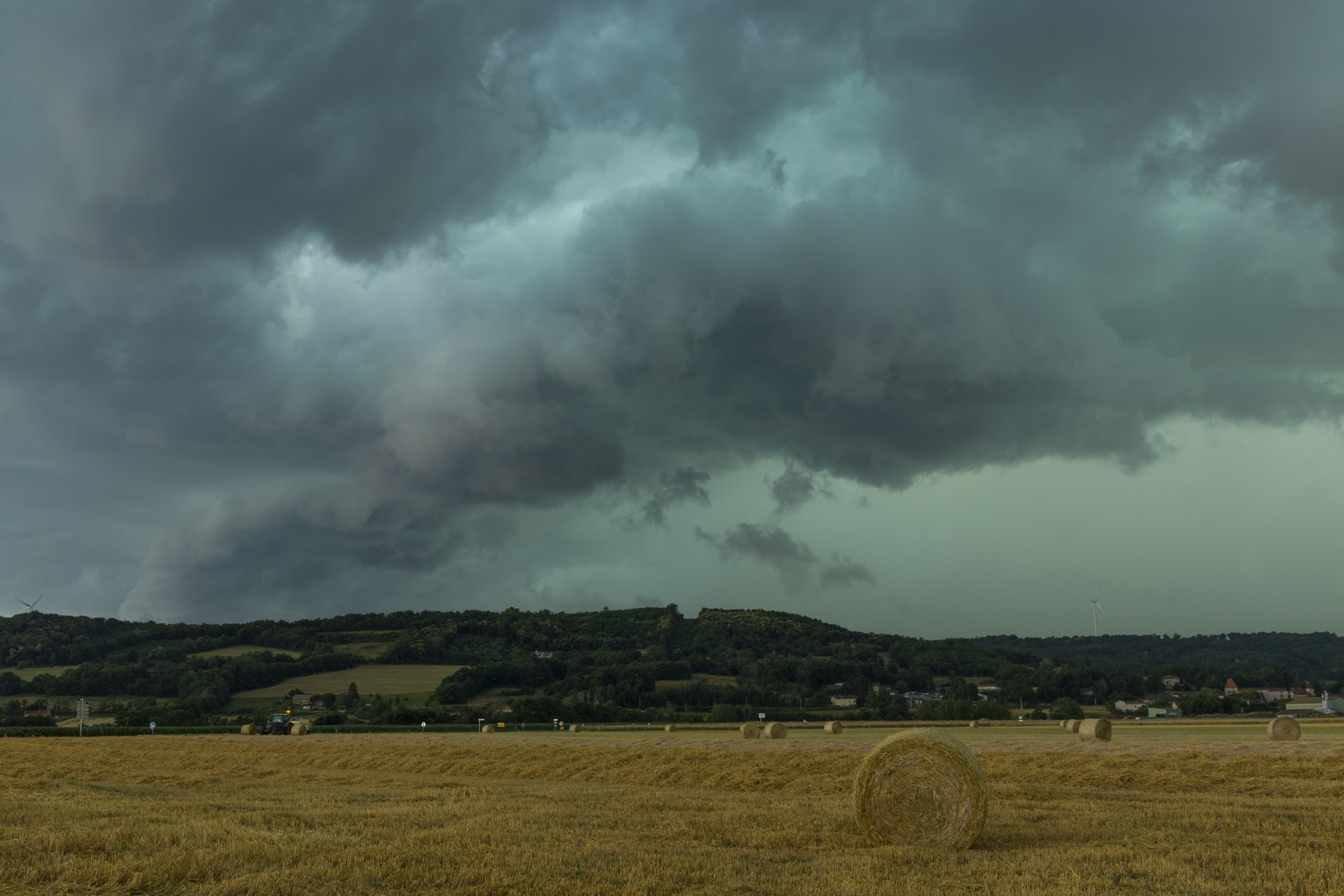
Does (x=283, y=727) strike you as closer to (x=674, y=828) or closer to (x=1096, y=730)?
(x=1096, y=730)

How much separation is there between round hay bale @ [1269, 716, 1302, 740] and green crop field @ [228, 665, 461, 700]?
3571 inches

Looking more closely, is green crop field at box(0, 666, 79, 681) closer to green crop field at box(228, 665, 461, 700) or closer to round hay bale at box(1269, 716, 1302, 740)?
green crop field at box(228, 665, 461, 700)

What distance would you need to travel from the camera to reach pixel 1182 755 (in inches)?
999

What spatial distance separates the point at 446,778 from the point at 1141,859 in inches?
814

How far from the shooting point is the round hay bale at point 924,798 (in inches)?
594

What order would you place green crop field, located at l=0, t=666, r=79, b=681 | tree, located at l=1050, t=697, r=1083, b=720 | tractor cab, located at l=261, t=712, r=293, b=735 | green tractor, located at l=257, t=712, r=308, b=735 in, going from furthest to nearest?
green crop field, located at l=0, t=666, r=79, b=681
tree, located at l=1050, t=697, r=1083, b=720
tractor cab, located at l=261, t=712, r=293, b=735
green tractor, located at l=257, t=712, r=308, b=735

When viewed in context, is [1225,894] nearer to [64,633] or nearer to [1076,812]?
[1076,812]

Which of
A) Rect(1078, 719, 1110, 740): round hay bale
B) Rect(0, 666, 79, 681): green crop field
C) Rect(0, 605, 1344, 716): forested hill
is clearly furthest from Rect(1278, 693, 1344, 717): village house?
Rect(0, 666, 79, 681): green crop field

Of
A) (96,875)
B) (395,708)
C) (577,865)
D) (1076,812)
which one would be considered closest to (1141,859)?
(1076,812)

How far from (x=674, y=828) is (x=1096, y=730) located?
109ft

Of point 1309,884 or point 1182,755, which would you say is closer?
point 1309,884

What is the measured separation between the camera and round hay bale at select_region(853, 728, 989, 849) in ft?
49.5

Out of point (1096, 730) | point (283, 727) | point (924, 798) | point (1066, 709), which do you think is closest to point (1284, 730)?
point (1096, 730)

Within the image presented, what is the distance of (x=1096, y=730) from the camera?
4141 centimetres
